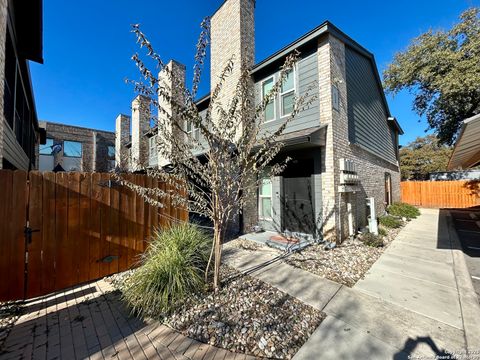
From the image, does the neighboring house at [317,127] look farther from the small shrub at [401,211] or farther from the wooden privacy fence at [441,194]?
the wooden privacy fence at [441,194]

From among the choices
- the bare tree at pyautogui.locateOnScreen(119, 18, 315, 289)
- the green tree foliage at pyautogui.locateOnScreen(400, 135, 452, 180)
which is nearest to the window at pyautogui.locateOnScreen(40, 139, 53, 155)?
the bare tree at pyautogui.locateOnScreen(119, 18, 315, 289)

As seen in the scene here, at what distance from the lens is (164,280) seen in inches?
126

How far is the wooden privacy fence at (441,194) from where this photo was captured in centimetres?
1557

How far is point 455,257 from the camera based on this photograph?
5398 mm

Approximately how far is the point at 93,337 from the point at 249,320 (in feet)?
6.42

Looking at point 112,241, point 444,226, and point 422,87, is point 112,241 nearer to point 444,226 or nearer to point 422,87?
point 444,226

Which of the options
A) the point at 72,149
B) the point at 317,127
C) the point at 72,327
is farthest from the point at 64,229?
the point at 72,149

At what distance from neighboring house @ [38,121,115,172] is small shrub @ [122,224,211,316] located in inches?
820

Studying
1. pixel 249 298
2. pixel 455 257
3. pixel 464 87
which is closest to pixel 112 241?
pixel 249 298

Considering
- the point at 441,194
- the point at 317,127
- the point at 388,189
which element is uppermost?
the point at 317,127

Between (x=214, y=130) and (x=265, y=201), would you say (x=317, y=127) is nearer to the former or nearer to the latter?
(x=265, y=201)

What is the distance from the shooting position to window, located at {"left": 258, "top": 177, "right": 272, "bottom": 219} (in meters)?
7.65

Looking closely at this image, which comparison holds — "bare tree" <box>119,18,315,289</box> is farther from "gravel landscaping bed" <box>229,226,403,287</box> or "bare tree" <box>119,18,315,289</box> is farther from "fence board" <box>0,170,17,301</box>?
"gravel landscaping bed" <box>229,226,403,287</box>

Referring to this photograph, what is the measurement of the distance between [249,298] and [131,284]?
1.88m
